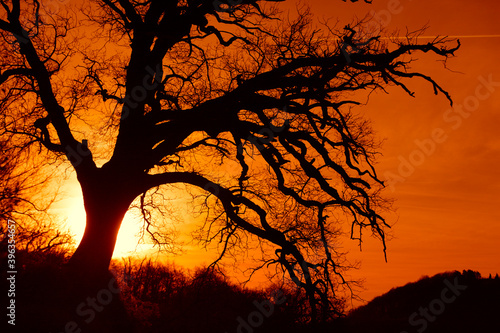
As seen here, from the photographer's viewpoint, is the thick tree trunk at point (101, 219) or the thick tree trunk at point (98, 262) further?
the thick tree trunk at point (101, 219)

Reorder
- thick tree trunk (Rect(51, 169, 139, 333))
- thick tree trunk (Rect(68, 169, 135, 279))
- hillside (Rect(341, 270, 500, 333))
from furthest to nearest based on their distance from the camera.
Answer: hillside (Rect(341, 270, 500, 333)) < thick tree trunk (Rect(68, 169, 135, 279)) < thick tree trunk (Rect(51, 169, 139, 333))

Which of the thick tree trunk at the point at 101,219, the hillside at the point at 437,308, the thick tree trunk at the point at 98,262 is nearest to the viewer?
the thick tree trunk at the point at 98,262

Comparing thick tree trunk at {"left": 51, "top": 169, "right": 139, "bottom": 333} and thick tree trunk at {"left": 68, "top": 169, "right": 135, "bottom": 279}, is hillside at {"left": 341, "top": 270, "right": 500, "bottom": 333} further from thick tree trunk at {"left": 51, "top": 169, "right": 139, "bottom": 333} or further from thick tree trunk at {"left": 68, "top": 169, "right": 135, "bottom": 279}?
thick tree trunk at {"left": 68, "top": 169, "right": 135, "bottom": 279}

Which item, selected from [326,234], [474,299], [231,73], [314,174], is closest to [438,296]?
[474,299]

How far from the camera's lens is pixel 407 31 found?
12109 millimetres

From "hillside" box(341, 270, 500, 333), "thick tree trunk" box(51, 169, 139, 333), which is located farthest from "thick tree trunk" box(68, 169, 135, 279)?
"hillside" box(341, 270, 500, 333)

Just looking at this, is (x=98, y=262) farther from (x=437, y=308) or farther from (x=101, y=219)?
(x=437, y=308)

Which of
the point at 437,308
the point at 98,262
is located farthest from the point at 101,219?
the point at 437,308

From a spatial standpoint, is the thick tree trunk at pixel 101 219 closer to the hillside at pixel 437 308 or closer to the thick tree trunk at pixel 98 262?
the thick tree trunk at pixel 98 262

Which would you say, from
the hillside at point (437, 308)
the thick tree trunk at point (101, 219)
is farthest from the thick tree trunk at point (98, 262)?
the hillside at point (437, 308)

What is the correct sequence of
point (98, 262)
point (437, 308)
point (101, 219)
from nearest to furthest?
1. point (98, 262)
2. point (101, 219)
3. point (437, 308)

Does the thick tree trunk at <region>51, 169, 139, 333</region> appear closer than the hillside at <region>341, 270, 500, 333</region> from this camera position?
Yes

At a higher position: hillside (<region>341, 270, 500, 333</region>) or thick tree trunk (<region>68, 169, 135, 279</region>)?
thick tree trunk (<region>68, 169, 135, 279</region>)

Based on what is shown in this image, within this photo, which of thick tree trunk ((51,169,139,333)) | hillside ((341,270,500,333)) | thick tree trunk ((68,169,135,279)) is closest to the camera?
thick tree trunk ((51,169,139,333))
